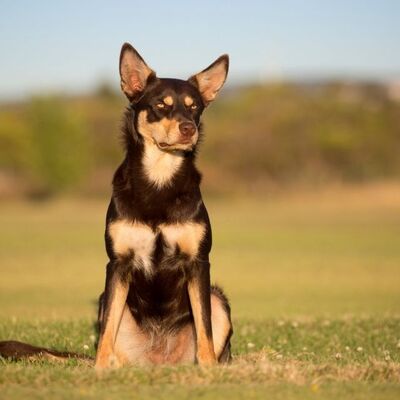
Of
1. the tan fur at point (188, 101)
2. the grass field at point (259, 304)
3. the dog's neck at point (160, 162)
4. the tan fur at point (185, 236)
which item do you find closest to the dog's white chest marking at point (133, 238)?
the tan fur at point (185, 236)

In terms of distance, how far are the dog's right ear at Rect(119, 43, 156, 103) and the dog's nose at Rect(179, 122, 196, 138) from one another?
0.65 meters

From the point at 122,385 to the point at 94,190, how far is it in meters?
58.6

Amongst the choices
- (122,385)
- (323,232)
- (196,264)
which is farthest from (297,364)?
(323,232)

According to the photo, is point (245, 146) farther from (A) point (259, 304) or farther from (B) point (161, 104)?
(B) point (161, 104)

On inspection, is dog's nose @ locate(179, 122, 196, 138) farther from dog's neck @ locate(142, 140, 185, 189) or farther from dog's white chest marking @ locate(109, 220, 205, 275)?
dog's white chest marking @ locate(109, 220, 205, 275)

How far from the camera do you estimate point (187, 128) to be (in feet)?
25.1

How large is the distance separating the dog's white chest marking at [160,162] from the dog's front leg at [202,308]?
2.96ft

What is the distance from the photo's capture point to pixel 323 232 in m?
35.4

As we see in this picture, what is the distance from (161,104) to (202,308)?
187 centimetres

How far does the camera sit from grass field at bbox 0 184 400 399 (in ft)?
20.9

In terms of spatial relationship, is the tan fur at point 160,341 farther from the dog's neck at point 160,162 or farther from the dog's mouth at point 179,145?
the dog's mouth at point 179,145

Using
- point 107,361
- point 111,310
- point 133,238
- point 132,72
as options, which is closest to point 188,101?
point 132,72

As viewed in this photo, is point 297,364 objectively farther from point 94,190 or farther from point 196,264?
point 94,190

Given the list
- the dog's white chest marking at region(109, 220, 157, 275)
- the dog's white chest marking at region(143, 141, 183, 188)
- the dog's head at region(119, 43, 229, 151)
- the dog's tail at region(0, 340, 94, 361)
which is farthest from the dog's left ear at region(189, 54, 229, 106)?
the dog's tail at region(0, 340, 94, 361)
